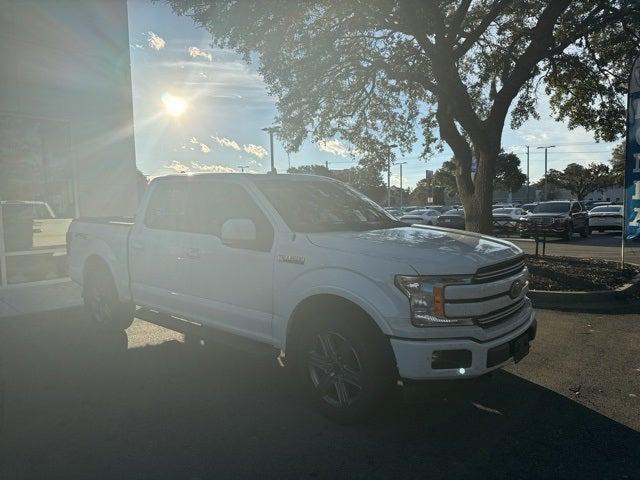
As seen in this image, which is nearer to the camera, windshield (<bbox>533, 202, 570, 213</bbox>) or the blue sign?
the blue sign

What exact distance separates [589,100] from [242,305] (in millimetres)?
14238

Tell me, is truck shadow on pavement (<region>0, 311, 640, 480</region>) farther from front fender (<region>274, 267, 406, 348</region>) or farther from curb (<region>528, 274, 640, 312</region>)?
curb (<region>528, 274, 640, 312</region>)

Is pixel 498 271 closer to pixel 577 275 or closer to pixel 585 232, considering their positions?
pixel 577 275

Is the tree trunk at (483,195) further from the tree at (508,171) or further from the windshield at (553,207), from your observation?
the tree at (508,171)

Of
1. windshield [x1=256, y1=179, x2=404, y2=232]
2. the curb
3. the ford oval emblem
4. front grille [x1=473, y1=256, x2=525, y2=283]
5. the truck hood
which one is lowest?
the curb

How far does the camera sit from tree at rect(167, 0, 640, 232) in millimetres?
9969

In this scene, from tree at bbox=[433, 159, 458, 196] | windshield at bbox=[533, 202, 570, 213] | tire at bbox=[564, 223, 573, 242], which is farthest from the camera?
tree at bbox=[433, 159, 458, 196]

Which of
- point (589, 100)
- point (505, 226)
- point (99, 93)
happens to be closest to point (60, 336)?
point (99, 93)

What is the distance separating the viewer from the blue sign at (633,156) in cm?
905

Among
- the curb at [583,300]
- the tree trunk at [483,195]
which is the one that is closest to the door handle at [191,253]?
the curb at [583,300]

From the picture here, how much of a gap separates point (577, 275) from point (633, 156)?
100 inches

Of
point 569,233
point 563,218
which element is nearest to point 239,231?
point 563,218

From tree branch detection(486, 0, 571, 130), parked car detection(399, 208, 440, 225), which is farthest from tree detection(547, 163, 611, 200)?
tree branch detection(486, 0, 571, 130)

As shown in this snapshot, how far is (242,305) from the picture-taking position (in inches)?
172
